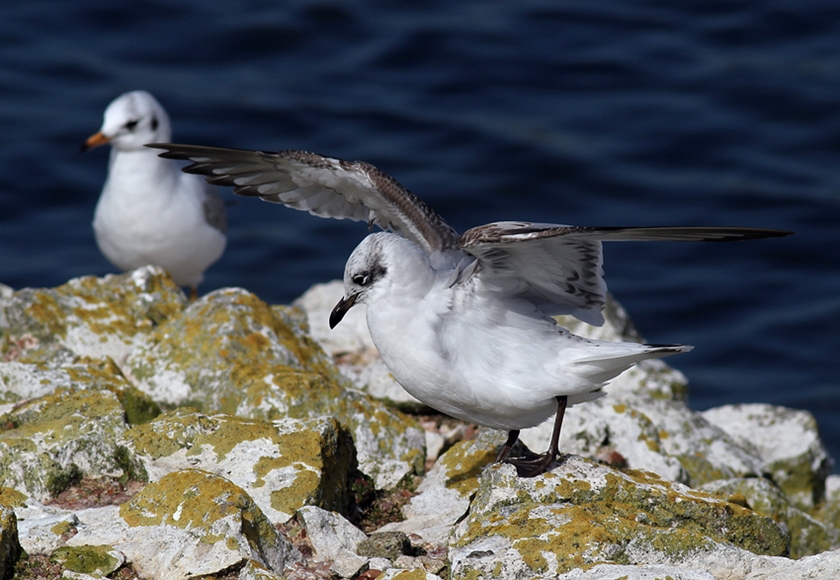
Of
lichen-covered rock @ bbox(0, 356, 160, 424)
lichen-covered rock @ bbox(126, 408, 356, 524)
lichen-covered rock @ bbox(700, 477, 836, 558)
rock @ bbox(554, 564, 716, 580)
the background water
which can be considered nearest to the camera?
rock @ bbox(554, 564, 716, 580)

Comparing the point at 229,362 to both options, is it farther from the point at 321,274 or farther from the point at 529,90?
the point at 529,90

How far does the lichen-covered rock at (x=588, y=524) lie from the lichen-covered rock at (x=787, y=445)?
2.37 m

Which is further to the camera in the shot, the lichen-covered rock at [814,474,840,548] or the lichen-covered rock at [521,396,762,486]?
the lichen-covered rock at [814,474,840,548]

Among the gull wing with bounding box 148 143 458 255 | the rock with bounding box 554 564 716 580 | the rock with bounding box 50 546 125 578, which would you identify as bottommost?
the rock with bounding box 50 546 125 578

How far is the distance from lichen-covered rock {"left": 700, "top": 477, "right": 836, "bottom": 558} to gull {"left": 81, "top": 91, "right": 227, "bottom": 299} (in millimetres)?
5318

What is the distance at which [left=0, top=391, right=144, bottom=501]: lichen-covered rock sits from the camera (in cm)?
445

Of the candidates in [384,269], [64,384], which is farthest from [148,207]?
[384,269]

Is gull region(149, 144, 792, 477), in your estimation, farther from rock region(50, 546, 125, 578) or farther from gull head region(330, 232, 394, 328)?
rock region(50, 546, 125, 578)

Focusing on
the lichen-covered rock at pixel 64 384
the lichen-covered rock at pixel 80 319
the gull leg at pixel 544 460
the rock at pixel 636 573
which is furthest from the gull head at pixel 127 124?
the rock at pixel 636 573

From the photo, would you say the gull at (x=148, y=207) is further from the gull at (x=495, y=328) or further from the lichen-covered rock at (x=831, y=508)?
the lichen-covered rock at (x=831, y=508)

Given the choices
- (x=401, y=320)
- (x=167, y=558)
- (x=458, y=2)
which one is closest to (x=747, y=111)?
(x=458, y=2)

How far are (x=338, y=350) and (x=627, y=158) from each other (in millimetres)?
8719

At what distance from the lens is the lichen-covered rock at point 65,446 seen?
4.45 metres

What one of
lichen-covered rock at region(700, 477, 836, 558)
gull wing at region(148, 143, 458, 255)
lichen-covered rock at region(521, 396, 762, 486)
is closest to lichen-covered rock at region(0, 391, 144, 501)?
gull wing at region(148, 143, 458, 255)
